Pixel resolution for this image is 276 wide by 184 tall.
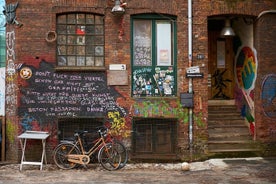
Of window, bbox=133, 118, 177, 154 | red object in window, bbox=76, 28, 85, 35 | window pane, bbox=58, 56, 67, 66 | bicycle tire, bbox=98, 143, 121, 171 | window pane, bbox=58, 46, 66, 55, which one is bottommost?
bicycle tire, bbox=98, 143, 121, 171

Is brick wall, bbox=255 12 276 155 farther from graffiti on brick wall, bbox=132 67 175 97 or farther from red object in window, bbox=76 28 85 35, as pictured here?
red object in window, bbox=76 28 85 35

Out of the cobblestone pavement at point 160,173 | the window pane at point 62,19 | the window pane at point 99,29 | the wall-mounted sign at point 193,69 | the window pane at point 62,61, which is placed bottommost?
the cobblestone pavement at point 160,173

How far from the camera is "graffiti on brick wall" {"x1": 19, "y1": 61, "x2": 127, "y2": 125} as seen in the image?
10953 mm

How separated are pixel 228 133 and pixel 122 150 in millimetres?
3434

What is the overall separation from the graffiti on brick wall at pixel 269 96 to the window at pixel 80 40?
4.77 meters

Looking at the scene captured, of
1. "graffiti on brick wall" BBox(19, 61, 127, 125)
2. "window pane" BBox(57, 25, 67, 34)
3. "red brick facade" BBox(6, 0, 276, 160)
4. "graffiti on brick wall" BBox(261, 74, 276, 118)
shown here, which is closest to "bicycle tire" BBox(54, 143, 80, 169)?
"red brick facade" BBox(6, 0, 276, 160)

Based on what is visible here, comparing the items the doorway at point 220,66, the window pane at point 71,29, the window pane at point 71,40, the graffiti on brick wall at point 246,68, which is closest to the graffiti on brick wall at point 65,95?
the window pane at point 71,40

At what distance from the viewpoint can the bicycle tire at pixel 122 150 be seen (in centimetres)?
1057

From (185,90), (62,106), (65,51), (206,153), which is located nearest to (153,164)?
(206,153)

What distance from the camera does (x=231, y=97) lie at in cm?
1358

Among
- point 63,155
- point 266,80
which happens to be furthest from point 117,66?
point 266,80

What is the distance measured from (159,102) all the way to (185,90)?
2.67 ft

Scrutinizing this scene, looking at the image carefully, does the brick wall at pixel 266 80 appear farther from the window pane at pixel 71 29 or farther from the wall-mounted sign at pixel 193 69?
the window pane at pixel 71 29

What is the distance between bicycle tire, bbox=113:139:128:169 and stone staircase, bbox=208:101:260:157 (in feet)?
8.22
